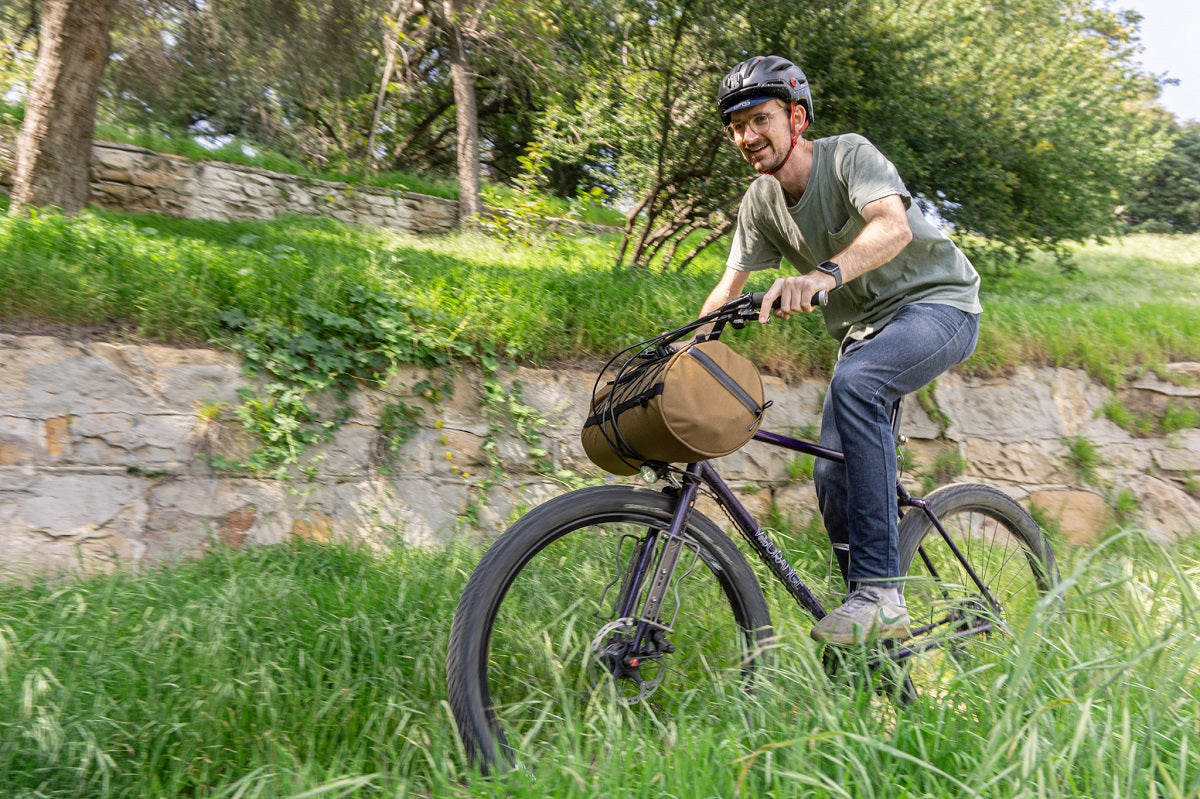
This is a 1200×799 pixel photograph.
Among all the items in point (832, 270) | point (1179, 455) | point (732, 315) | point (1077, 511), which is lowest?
point (1077, 511)

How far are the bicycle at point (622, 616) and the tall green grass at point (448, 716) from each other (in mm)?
109

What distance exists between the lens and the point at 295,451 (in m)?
4.09

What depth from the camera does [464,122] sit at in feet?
36.1

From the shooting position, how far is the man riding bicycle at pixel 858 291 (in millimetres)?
2648

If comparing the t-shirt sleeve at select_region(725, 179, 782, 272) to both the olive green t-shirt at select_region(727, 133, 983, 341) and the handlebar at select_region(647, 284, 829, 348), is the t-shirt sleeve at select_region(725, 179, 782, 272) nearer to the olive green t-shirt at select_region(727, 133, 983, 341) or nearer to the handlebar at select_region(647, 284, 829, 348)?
the olive green t-shirt at select_region(727, 133, 983, 341)

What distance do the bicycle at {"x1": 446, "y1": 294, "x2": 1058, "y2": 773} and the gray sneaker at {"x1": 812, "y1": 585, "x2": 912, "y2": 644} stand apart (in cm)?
7

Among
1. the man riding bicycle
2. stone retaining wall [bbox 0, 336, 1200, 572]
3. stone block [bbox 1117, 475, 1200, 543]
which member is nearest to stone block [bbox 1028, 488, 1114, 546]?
stone block [bbox 1117, 475, 1200, 543]

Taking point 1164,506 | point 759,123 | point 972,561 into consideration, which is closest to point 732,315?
point 759,123

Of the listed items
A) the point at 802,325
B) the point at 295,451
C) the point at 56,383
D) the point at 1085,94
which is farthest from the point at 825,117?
the point at 1085,94

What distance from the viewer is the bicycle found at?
2256mm

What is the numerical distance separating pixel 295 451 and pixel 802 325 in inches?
124

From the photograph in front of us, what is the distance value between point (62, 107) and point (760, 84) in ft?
18.6

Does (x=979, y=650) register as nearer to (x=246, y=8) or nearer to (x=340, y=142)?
(x=246, y=8)

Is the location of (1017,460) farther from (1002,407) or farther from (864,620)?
(864,620)
